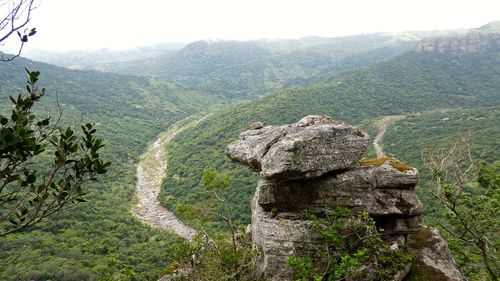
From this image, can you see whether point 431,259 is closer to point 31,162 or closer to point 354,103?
point 31,162

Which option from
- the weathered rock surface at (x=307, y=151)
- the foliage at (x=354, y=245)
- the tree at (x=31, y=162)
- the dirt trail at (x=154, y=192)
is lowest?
the dirt trail at (x=154, y=192)

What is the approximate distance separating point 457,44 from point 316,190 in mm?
209823

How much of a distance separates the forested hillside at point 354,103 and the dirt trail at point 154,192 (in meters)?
2.37

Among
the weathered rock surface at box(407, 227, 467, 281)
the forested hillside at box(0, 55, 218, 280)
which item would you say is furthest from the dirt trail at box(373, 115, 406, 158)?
the weathered rock surface at box(407, 227, 467, 281)

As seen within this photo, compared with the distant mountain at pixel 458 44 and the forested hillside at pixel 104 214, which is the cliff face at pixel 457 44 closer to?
the distant mountain at pixel 458 44

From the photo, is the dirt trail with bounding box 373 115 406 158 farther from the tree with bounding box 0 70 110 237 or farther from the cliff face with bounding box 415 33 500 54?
the cliff face with bounding box 415 33 500 54

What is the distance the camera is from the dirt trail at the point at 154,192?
182 ft

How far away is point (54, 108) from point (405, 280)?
114806 millimetres

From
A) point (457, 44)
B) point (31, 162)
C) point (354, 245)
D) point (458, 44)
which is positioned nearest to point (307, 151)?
point (354, 245)

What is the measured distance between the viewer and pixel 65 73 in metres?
172

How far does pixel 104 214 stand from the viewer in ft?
189

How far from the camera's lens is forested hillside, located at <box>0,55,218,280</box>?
1369 inches

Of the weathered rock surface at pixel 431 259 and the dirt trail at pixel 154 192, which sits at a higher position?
the weathered rock surface at pixel 431 259

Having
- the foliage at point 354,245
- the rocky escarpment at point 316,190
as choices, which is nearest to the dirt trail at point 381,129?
the rocky escarpment at point 316,190
